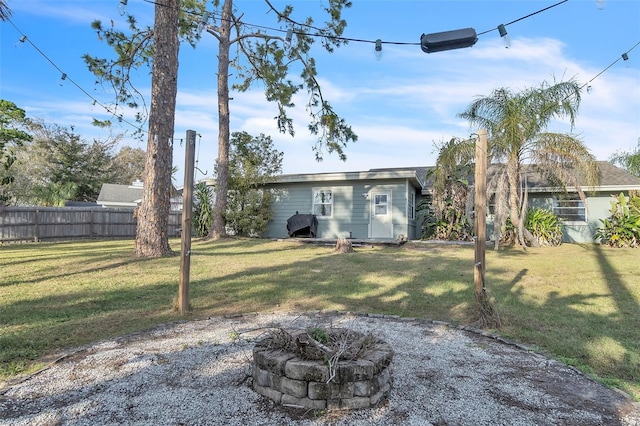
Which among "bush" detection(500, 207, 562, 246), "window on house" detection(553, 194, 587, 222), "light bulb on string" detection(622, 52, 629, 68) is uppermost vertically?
"light bulb on string" detection(622, 52, 629, 68)

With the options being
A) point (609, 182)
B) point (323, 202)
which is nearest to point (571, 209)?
point (609, 182)

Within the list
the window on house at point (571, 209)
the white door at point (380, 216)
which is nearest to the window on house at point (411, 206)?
the white door at point (380, 216)

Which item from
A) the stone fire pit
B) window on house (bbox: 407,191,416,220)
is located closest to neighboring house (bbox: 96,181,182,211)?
window on house (bbox: 407,191,416,220)

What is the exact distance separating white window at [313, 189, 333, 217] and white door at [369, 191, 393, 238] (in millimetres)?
1730

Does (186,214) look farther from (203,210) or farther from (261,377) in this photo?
(203,210)

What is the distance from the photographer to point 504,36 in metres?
5.16

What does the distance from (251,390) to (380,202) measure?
12.3 meters

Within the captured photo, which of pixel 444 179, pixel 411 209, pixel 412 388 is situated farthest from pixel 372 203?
pixel 412 388

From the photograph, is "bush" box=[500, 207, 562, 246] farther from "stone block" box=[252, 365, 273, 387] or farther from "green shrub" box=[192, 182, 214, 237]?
"stone block" box=[252, 365, 273, 387]

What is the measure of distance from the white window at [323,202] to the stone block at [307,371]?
507 inches

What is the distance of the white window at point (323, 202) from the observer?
50.4 feet

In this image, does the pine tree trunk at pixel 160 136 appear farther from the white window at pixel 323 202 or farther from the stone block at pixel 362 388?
the white window at pixel 323 202

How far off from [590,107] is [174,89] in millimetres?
11025

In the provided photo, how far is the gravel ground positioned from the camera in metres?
2.36
